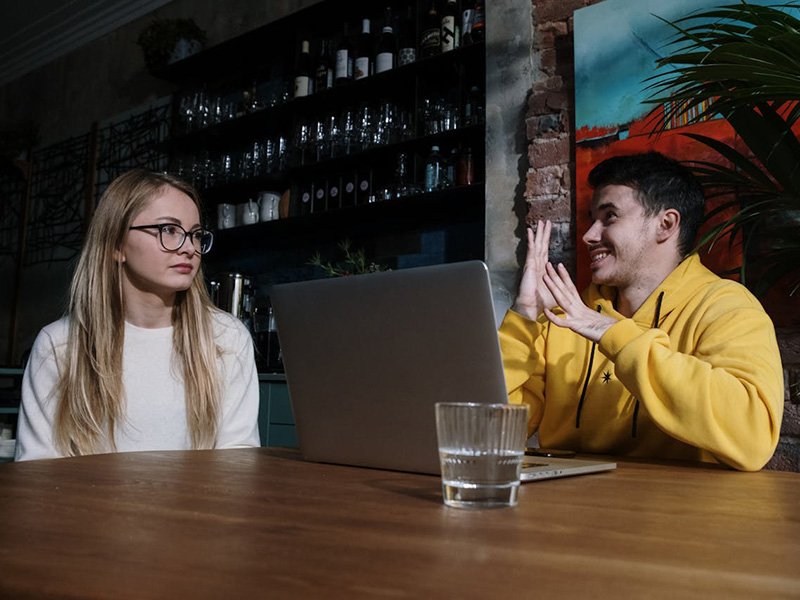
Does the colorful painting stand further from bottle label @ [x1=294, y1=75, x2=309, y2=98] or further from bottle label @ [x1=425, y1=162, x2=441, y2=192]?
bottle label @ [x1=294, y1=75, x2=309, y2=98]

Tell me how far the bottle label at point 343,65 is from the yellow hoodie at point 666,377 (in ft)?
7.49

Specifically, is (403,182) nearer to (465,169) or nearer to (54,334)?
(465,169)

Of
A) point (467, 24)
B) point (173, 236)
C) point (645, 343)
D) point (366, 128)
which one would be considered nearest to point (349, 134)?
point (366, 128)

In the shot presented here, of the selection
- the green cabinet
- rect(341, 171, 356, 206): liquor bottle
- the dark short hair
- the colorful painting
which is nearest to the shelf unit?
rect(341, 171, 356, 206): liquor bottle

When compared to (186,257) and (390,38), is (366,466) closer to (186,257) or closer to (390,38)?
(186,257)

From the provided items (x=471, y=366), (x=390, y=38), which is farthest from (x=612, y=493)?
(x=390, y=38)

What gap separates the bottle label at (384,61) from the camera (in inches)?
142

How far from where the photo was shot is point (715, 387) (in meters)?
1.24

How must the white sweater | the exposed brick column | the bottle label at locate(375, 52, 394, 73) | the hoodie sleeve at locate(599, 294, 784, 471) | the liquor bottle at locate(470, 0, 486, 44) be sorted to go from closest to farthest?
the hoodie sleeve at locate(599, 294, 784, 471) → the white sweater → the exposed brick column → the liquor bottle at locate(470, 0, 486, 44) → the bottle label at locate(375, 52, 394, 73)

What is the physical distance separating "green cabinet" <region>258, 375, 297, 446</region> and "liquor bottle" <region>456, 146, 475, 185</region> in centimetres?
119

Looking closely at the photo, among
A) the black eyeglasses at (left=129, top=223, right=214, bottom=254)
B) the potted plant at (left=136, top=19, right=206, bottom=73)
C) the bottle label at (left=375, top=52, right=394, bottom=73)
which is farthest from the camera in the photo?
the potted plant at (left=136, top=19, right=206, bottom=73)

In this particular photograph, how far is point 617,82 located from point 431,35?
111 cm

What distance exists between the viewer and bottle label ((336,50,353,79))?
12.3 ft

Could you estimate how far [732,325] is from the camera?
4.59ft
